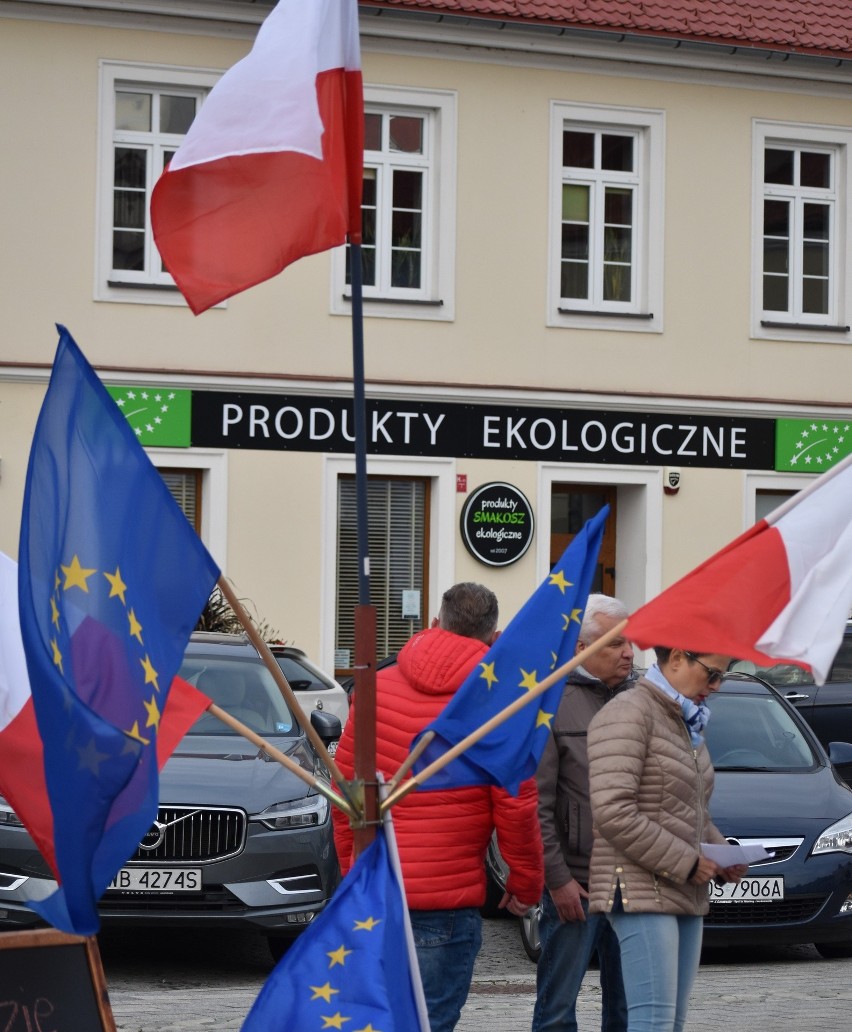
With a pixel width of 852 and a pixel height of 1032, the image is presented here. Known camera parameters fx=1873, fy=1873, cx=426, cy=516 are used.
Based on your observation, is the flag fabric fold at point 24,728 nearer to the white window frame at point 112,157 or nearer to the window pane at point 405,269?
the white window frame at point 112,157

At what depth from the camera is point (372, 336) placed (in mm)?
19828

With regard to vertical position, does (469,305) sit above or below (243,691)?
above

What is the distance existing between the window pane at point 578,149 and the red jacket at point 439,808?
1594 centimetres

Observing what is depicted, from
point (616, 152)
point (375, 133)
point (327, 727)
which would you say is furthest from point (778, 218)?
point (327, 727)

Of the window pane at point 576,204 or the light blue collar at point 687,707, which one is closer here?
the light blue collar at point 687,707

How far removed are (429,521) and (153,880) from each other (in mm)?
11433

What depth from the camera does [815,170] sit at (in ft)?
71.2

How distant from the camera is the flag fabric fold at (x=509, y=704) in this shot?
4.79m

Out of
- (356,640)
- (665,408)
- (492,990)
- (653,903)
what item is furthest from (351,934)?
(665,408)

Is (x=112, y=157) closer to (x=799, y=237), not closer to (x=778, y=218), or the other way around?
(x=778, y=218)

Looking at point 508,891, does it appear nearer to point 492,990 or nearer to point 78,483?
point 78,483

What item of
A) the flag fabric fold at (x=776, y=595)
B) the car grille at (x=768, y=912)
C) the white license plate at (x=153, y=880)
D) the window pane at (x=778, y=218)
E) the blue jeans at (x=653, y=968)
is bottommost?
the car grille at (x=768, y=912)

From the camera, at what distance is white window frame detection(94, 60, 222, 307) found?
62.3ft

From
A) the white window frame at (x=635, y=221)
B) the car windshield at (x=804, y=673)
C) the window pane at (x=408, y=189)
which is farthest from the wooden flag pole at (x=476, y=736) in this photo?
the white window frame at (x=635, y=221)
